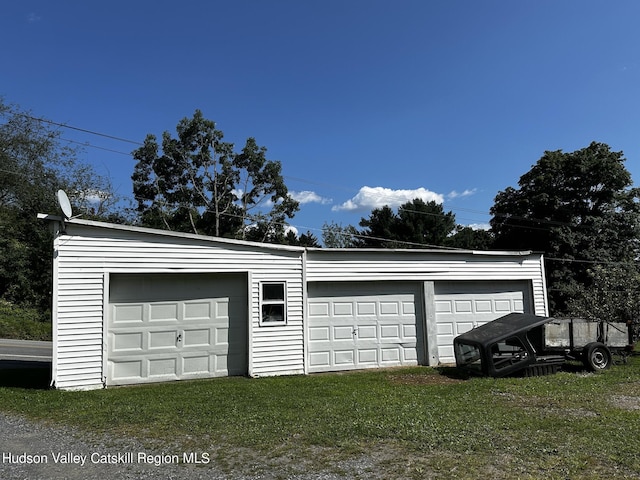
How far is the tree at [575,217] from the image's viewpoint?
25.2m

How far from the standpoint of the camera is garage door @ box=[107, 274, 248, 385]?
879cm

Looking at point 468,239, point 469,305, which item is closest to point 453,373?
point 469,305

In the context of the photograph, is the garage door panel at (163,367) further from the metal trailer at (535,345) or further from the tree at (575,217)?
the tree at (575,217)

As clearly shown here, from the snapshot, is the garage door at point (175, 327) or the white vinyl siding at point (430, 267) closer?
the garage door at point (175, 327)

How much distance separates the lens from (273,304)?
9.80 meters

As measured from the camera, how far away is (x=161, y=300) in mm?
9156

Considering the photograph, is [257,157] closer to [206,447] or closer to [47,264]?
[47,264]

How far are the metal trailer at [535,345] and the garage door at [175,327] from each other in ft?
15.7

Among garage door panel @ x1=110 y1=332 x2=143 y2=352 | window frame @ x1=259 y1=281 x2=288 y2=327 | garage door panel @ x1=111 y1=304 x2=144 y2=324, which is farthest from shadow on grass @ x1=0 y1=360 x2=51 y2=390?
window frame @ x1=259 y1=281 x2=288 y2=327

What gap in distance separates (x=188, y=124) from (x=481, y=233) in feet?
80.5

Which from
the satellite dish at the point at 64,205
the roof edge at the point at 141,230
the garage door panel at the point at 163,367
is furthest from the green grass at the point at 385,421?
the satellite dish at the point at 64,205

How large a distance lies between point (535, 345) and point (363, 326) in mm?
3696

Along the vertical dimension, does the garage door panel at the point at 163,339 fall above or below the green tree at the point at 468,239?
below

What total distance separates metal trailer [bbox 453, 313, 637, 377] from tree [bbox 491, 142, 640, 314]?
49.2ft
